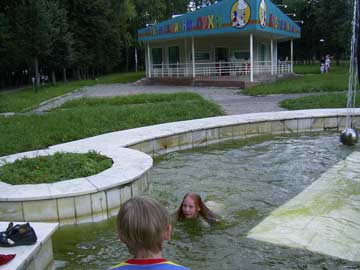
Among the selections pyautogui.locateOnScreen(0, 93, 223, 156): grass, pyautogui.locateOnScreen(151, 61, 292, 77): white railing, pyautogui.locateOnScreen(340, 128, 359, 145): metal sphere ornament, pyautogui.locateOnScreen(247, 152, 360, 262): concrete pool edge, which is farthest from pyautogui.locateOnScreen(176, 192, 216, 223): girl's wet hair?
pyautogui.locateOnScreen(151, 61, 292, 77): white railing

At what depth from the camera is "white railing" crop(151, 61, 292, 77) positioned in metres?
26.0

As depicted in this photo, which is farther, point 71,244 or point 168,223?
point 71,244

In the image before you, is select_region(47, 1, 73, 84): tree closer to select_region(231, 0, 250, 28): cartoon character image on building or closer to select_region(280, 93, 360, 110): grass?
select_region(231, 0, 250, 28): cartoon character image on building

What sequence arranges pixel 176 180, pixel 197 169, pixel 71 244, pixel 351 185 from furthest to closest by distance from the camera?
pixel 197 169 < pixel 176 180 < pixel 351 185 < pixel 71 244

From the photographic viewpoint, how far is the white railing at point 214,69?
2598 cm

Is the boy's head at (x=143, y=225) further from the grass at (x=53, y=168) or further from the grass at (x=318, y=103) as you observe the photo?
the grass at (x=318, y=103)

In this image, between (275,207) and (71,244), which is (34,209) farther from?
(275,207)

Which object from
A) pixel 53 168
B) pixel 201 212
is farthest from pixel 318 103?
pixel 53 168

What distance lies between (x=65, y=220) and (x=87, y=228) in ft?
0.86

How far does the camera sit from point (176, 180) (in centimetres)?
664

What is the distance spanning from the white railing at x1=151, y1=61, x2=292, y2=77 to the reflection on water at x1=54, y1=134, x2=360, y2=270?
54.4 feet

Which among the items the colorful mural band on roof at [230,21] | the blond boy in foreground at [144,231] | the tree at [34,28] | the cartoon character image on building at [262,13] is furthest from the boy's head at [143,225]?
the tree at [34,28]

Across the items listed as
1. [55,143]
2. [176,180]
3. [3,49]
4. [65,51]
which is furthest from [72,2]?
[176,180]

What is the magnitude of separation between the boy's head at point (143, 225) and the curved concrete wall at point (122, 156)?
10.3 feet
